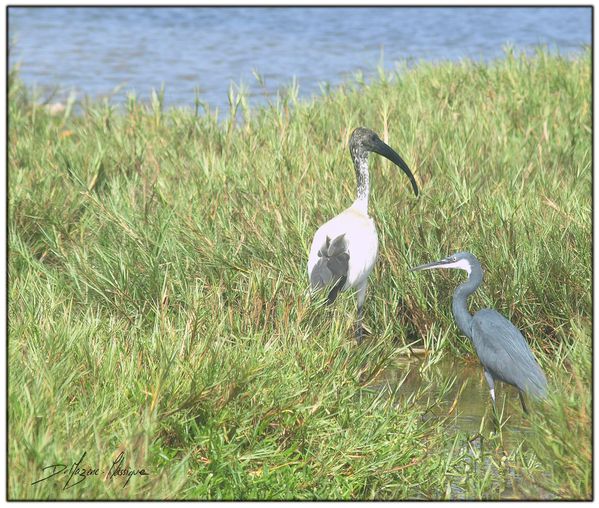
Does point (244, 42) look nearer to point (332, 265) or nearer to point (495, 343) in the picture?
point (332, 265)

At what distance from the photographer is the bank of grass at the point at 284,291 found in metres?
3.26

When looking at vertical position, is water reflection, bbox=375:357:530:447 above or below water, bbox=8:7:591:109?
above

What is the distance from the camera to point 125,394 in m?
3.33

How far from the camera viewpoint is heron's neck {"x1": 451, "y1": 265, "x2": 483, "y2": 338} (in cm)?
448

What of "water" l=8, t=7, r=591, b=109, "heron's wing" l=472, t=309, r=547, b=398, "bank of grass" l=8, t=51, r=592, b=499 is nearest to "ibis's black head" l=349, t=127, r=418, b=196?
"bank of grass" l=8, t=51, r=592, b=499

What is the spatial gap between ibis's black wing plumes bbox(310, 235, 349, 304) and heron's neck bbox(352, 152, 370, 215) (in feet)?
1.36

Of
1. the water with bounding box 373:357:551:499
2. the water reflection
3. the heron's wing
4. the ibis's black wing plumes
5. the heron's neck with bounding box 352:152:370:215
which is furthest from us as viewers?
the heron's neck with bounding box 352:152:370:215

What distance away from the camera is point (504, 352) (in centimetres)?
417

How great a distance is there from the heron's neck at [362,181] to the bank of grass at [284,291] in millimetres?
108

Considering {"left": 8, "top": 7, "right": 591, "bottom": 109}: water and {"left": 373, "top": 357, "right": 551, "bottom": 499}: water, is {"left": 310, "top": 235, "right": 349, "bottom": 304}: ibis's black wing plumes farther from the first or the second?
{"left": 8, "top": 7, "right": 591, "bottom": 109}: water
